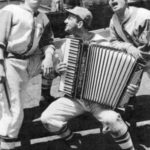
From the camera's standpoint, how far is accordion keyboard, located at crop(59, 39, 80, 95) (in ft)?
Answer: 12.7

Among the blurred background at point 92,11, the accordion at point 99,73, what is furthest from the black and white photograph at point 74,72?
the blurred background at point 92,11

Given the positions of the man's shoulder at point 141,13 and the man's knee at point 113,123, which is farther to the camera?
the man's shoulder at point 141,13

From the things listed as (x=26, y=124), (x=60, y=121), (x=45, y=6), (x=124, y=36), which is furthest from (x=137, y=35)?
(x=45, y=6)

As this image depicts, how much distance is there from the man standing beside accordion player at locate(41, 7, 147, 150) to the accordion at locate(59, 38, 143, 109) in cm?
8

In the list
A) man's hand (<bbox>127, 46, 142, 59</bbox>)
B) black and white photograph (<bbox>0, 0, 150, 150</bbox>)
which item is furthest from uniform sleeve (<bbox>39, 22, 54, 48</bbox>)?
man's hand (<bbox>127, 46, 142, 59</bbox>)

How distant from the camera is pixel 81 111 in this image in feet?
13.6

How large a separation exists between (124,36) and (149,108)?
119 centimetres

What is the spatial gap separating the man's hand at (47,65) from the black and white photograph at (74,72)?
1cm

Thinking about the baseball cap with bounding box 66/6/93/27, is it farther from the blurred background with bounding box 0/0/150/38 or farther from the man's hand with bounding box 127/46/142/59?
the blurred background with bounding box 0/0/150/38

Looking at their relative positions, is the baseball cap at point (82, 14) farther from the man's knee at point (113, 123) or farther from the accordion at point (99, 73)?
the man's knee at point (113, 123)

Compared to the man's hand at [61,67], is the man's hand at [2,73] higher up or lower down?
lower down

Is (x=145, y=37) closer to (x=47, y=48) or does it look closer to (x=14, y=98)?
(x=47, y=48)

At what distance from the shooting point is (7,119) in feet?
12.8

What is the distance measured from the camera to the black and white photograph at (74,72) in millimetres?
3898
